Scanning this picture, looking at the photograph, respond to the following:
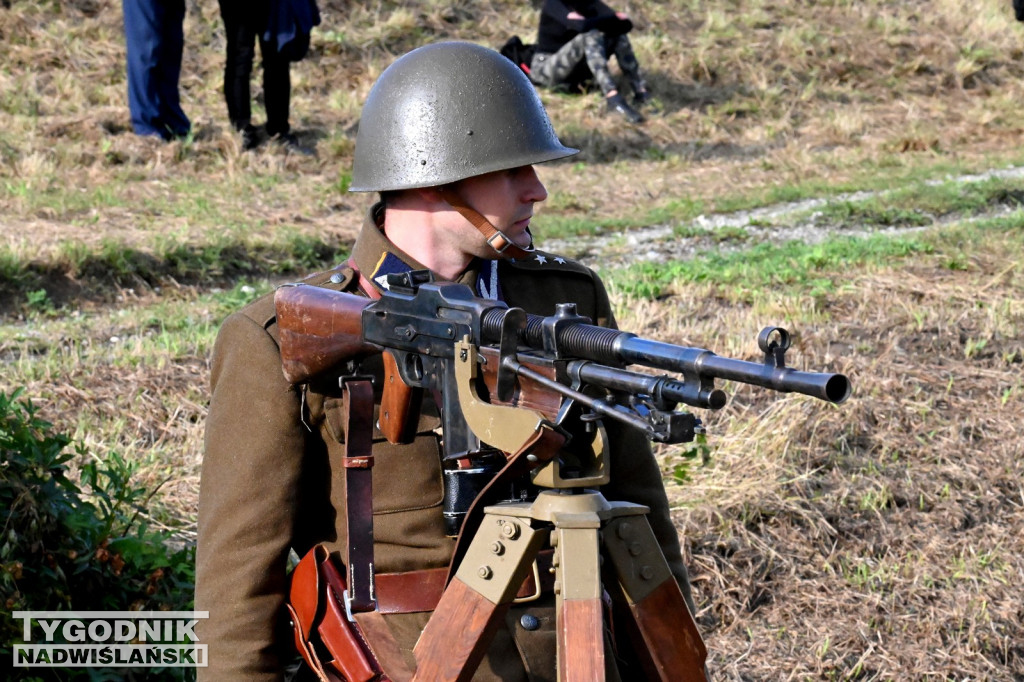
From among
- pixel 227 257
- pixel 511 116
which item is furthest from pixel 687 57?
pixel 511 116

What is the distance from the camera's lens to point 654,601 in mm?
2307

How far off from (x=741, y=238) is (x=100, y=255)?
470 cm

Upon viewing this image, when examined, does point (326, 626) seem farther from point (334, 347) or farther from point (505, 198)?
point (505, 198)

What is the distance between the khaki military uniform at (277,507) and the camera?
251cm

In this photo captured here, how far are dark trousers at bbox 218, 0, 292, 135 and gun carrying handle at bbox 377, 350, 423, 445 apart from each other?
8850 millimetres

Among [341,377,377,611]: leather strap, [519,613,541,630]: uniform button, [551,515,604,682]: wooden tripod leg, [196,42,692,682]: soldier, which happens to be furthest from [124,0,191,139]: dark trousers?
[551,515,604,682]: wooden tripod leg

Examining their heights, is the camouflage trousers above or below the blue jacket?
below

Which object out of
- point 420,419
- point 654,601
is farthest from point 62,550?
point 654,601

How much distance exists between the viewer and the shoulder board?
287 centimetres

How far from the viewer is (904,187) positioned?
11.1m

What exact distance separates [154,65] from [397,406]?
8.74m

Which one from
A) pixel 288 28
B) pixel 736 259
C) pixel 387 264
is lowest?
pixel 736 259

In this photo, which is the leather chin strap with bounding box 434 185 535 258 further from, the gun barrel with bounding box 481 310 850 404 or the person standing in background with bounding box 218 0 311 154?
the person standing in background with bounding box 218 0 311 154

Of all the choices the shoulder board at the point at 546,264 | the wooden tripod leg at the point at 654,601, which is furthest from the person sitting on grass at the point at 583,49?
the wooden tripod leg at the point at 654,601
